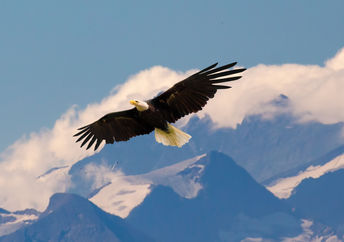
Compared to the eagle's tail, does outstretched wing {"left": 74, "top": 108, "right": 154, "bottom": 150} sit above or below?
above

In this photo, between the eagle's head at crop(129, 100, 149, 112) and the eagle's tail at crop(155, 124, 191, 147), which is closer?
the eagle's head at crop(129, 100, 149, 112)

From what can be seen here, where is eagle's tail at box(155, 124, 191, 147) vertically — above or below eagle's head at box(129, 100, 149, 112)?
below

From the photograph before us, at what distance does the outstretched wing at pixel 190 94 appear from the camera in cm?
2902

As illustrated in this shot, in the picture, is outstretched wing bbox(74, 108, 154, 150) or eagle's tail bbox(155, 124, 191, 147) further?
→ outstretched wing bbox(74, 108, 154, 150)

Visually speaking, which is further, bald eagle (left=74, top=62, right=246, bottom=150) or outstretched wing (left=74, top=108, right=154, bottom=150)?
outstretched wing (left=74, top=108, right=154, bottom=150)

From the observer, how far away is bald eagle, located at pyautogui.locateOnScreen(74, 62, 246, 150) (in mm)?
29484

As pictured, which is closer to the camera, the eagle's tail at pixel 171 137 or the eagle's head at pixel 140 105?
the eagle's head at pixel 140 105

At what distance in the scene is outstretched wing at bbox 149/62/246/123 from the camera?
95.2 ft

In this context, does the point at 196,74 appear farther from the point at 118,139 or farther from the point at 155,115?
the point at 118,139

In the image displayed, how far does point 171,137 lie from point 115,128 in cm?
369

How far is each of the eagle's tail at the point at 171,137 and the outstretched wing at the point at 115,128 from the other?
96 centimetres

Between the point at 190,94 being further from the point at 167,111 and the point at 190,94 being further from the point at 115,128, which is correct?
the point at 115,128

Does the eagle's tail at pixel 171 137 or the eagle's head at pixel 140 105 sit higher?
the eagle's head at pixel 140 105

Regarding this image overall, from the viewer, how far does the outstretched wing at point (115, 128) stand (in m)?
33.1
